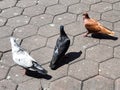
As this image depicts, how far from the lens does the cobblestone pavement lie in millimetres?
5359

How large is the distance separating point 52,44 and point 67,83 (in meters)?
1.21

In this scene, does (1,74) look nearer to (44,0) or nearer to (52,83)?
(52,83)

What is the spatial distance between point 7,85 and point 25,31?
175 cm

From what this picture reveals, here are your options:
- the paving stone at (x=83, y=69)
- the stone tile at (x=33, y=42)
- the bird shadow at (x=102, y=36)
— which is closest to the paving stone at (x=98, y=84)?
the paving stone at (x=83, y=69)

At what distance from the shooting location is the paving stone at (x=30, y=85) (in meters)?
5.31

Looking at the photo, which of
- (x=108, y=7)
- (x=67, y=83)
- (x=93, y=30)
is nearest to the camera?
(x=67, y=83)

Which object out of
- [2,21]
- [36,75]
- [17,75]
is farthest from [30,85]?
[2,21]

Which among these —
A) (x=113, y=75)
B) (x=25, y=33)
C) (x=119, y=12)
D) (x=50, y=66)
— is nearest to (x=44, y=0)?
(x=25, y=33)

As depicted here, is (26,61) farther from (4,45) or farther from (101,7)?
(101,7)

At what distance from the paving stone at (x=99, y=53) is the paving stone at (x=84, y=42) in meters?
0.14

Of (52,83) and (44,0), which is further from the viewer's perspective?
(44,0)

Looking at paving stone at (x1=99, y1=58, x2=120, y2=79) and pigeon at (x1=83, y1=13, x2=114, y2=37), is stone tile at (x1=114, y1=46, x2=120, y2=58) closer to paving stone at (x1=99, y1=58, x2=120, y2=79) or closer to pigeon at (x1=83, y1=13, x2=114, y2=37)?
→ paving stone at (x1=99, y1=58, x2=120, y2=79)

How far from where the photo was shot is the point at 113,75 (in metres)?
5.37

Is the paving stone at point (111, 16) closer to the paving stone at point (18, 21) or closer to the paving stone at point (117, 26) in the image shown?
the paving stone at point (117, 26)
